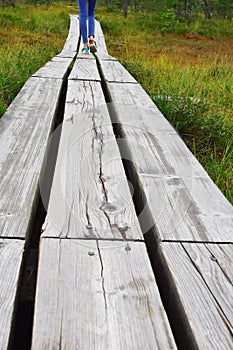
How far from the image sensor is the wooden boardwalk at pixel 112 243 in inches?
44.6

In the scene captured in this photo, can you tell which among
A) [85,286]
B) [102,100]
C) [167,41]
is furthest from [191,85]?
[167,41]

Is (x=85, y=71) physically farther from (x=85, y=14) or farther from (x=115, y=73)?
(x=85, y=14)

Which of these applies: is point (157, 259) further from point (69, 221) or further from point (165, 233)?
point (69, 221)

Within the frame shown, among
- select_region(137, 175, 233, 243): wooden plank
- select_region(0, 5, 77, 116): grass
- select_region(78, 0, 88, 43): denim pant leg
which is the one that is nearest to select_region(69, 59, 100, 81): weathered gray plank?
select_region(0, 5, 77, 116): grass

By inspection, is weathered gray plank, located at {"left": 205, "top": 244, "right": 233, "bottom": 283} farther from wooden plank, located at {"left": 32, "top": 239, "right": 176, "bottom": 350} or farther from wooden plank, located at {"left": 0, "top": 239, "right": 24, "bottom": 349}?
wooden plank, located at {"left": 0, "top": 239, "right": 24, "bottom": 349}

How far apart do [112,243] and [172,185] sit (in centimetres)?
63

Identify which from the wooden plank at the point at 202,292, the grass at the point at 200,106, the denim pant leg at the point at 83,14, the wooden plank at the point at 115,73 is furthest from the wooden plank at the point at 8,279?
the denim pant leg at the point at 83,14

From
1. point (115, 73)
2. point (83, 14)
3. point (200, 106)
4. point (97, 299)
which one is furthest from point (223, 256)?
point (83, 14)

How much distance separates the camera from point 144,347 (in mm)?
1069

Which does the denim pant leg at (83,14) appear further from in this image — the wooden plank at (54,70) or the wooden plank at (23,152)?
the wooden plank at (23,152)

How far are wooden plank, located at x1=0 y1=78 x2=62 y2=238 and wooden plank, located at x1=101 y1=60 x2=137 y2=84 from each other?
3.45ft

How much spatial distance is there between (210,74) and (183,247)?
6461mm

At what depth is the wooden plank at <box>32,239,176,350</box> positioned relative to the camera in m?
1.08

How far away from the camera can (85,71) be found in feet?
17.0
